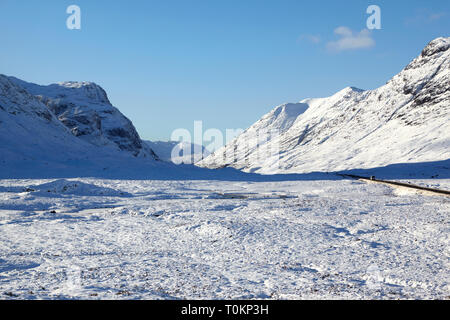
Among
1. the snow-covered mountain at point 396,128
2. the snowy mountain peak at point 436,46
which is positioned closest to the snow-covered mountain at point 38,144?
the snow-covered mountain at point 396,128

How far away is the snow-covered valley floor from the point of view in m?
9.34

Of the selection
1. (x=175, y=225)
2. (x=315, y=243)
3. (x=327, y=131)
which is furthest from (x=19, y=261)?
(x=327, y=131)

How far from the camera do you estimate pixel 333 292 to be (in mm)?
9039

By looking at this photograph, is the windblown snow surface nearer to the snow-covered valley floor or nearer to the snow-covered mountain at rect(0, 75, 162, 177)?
the snow-covered valley floor

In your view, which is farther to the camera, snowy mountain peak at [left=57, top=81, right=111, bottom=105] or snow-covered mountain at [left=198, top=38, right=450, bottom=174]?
snowy mountain peak at [left=57, top=81, right=111, bottom=105]

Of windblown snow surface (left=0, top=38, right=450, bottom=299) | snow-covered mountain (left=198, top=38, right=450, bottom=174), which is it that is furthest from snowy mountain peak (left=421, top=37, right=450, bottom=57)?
windblown snow surface (left=0, top=38, right=450, bottom=299)

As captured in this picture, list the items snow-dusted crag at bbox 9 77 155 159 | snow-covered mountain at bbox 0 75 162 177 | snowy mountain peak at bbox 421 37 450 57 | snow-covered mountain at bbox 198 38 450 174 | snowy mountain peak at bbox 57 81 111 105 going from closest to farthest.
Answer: snow-covered mountain at bbox 0 75 162 177
snow-covered mountain at bbox 198 38 450 174
snow-dusted crag at bbox 9 77 155 159
snowy mountain peak at bbox 421 37 450 57
snowy mountain peak at bbox 57 81 111 105

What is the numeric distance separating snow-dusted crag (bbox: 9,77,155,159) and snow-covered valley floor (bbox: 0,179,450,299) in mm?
108121

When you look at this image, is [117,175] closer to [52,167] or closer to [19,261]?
[52,167]

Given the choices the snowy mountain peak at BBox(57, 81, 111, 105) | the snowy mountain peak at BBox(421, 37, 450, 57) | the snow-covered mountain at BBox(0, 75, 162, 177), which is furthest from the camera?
the snowy mountain peak at BBox(57, 81, 111, 105)

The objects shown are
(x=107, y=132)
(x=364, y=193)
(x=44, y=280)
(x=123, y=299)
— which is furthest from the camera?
(x=107, y=132)

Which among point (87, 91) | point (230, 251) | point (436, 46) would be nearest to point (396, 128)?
point (436, 46)

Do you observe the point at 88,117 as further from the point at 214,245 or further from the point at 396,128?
the point at 214,245
